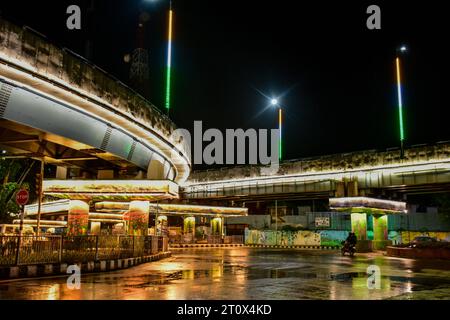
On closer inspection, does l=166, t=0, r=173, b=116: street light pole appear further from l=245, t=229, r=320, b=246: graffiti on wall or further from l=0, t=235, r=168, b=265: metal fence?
l=245, t=229, r=320, b=246: graffiti on wall

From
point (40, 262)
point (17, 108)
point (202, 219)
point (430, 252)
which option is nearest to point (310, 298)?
point (40, 262)

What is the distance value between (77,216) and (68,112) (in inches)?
448

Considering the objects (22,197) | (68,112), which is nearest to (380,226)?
(68,112)

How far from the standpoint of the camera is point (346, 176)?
4116cm

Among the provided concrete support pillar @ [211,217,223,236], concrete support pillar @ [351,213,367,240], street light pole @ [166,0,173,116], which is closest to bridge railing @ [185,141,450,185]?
concrete support pillar @ [351,213,367,240]

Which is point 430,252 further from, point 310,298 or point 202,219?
point 202,219

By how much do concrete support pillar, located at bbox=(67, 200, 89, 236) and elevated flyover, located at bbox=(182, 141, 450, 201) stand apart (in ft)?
78.5

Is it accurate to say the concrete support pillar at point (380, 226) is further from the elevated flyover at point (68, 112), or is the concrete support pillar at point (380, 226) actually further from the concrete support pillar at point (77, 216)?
the concrete support pillar at point (77, 216)

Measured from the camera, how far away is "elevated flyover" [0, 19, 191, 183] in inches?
495

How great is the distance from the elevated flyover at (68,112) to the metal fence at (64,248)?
3.68 metres

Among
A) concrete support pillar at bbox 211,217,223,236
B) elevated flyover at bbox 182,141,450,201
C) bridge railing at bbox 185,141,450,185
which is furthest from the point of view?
concrete support pillar at bbox 211,217,223,236

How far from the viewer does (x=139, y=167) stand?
78.5ft

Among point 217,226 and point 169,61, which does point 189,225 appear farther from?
point 169,61
